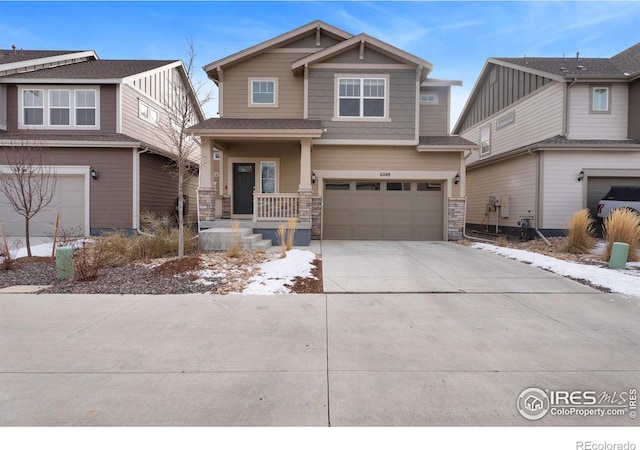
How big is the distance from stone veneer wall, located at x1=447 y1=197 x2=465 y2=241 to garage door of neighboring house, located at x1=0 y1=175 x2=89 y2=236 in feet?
44.2

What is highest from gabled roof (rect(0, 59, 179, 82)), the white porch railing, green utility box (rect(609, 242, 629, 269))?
gabled roof (rect(0, 59, 179, 82))

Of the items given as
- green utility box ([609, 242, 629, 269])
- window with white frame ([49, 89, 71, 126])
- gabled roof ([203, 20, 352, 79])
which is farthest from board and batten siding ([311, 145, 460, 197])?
window with white frame ([49, 89, 71, 126])

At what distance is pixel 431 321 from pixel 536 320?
142cm

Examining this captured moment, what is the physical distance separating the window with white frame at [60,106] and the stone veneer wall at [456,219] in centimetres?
1512

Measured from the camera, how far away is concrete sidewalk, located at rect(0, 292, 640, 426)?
2.76 m

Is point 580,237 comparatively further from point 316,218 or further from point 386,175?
point 316,218

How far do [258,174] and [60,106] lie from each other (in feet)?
27.0

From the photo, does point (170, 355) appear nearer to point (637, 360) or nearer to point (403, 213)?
point (637, 360)

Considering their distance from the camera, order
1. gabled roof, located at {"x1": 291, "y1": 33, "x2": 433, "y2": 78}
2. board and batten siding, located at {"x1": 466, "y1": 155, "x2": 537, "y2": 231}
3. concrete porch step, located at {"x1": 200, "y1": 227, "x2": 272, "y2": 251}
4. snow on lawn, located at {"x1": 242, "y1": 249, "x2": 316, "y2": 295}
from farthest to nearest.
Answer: board and batten siding, located at {"x1": 466, "y1": 155, "x2": 537, "y2": 231} < gabled roof, located at {"x1": 291, "y1": 33, "x2": 433, "y2": 78} < concrete porch step, located at {"x1": 200, "y1": 227, "x2": 272, "y2": 251} < snow on lawn, located at {"x1": 242, "y1": 249, "x2": 316, "y2": 295}

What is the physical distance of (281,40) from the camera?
1373 cm

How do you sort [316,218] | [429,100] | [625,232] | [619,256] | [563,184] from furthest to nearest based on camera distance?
[429,100] < [316,218] < [563,184] < [625,232] < [619,256]

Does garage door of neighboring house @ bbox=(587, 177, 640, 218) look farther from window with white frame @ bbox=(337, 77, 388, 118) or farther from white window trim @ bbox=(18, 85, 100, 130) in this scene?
white window trim @ bbox=(18, 85, 100, 130)

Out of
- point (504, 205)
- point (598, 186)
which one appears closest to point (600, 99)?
point (598, 186)

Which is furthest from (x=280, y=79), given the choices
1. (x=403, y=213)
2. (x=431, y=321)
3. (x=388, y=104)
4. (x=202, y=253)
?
(x=431, y=321)
